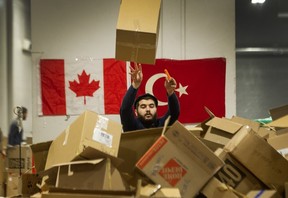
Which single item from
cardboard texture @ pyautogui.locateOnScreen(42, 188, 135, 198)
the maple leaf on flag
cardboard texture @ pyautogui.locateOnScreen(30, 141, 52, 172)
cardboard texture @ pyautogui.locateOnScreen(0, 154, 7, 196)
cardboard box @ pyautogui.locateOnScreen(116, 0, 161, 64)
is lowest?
cardboard texture @ pyautogui.locateOnScreen(0, 154, 7, 196)

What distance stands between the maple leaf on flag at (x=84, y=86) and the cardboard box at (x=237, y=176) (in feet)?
8.44

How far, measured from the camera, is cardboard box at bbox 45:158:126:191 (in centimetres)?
190

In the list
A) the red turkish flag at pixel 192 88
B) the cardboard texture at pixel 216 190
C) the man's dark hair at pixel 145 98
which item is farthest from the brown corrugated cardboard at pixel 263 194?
the red turkish flag at pixel 192 88

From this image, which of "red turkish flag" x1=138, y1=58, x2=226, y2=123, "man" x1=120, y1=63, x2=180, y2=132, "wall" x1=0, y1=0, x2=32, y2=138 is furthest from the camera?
"wall" x1=0, y1=0, x2=32, y2=138

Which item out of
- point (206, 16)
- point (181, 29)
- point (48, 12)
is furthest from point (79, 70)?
point (206, 16)

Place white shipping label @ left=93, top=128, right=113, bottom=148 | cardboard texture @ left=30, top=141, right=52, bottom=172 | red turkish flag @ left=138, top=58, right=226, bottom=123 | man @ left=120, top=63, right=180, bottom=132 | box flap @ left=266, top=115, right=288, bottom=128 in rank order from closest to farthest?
white shipping label @ left=93, top=128, right=113, bottom=148, cardboard texture @ left=30, top=141, right=52, bottom=172, box flap @ left=266, top=115, right=288, bottom=128, man @ left=120, top=63, right=180, bottom=132, red turkish flag @ left=138, top=58, right=226, bottom=123

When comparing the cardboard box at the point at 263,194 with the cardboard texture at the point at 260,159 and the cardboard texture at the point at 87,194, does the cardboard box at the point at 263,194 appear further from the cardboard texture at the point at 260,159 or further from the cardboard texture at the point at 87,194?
the cardboard texture at the point at 87,194

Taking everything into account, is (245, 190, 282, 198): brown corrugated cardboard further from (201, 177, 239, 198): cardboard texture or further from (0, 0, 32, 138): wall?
(0, 0, 32, 138): wall

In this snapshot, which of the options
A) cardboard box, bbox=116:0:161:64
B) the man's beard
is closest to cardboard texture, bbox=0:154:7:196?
the man's beard

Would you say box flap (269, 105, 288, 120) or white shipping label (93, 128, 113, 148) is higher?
box flap (269, 105, 288, 120)

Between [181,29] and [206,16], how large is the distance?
32cm

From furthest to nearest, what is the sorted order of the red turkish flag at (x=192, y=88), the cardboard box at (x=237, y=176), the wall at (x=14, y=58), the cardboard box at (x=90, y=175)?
the wall at (x=14, y=58) → the red turkish flag at (x=192, y=88) → the cardboard box at (x=237, y=176) → the cardboard box at (x=90, y=175)

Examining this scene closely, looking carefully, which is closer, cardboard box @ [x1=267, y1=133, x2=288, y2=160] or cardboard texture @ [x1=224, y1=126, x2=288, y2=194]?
cardboard texture @ [x1=224, y1=126, x2=288, y2=194]

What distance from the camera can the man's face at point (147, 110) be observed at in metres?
3.19
